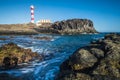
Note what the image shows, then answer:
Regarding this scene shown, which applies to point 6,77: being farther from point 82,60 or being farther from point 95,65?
point 95,65

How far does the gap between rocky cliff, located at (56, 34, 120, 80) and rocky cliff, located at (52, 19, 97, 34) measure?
13930 centimetres

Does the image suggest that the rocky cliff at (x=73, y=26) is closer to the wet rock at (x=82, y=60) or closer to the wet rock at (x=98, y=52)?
the wet rock at (x=98, y=52)

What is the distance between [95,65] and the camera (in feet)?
50.2

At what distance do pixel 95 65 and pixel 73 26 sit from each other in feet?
496

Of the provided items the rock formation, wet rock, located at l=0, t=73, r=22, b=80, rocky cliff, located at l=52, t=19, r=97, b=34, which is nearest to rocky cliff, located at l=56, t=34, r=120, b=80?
wet rock, located at l=0, t=73, r=22, b=80

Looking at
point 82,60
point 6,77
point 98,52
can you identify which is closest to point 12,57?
point 6,77

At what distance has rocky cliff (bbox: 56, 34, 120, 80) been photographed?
1273 cm

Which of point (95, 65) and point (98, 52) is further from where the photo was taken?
point (98, 52)

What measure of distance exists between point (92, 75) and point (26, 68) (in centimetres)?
899

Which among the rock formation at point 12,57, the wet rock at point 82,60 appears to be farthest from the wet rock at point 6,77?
the wet rock at point 82,60

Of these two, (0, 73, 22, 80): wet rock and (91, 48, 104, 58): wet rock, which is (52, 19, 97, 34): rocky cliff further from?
(0, 73, 22, 80): wet rock

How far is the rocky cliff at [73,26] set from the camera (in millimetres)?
162500

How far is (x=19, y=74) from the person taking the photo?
17484 millimetres

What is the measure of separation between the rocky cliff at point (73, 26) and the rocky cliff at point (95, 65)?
13930 centimetres
